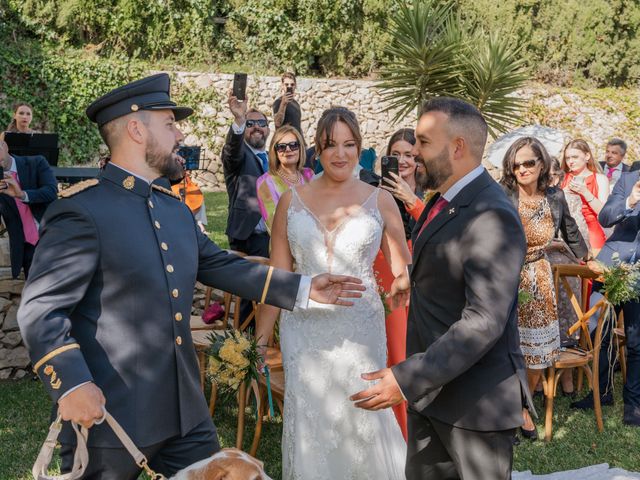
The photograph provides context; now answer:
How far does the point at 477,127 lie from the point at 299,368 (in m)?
1.99

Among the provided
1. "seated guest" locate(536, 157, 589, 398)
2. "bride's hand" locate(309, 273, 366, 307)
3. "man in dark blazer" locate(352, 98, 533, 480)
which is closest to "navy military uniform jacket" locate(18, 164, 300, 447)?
"bride's hand" locate(309, 273, 366, 307)

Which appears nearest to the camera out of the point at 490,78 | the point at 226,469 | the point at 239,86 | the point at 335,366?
the point at 226,469

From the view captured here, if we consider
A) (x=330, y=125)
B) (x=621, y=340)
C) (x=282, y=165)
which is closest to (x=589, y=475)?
(x=621, y=340)

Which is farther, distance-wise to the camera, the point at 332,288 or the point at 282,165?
the point at 282,165

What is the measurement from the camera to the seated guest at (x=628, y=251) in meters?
6.17

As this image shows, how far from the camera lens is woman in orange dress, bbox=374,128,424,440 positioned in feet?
15.4

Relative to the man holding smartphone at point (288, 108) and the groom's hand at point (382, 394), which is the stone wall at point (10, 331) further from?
the groom's hand at point (382, 394)

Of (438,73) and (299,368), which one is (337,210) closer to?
(299,368)

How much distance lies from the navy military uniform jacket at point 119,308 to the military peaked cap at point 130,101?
0.73ft

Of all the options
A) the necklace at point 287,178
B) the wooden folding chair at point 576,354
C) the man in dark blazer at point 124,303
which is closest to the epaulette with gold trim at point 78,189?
the man in dark blazer at point 124,303

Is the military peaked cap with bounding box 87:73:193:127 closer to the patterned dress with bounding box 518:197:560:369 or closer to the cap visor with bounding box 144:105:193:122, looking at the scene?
the cap visor with bounding box 144:105:193:122

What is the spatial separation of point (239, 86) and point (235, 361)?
3.64 meters

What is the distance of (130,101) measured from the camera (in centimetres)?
283

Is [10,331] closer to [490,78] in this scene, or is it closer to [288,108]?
[288,108]
